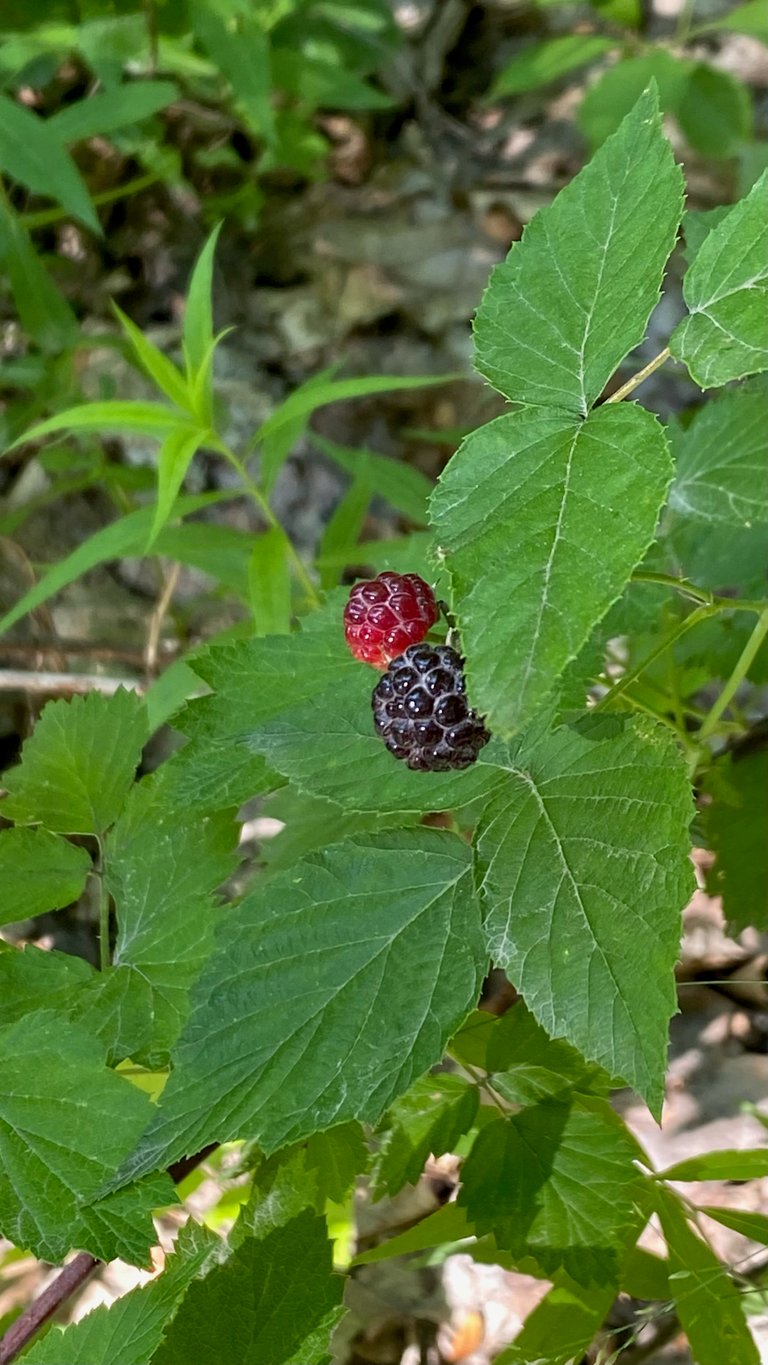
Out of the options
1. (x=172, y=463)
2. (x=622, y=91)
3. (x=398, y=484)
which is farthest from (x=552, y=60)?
(x=172, y=463)

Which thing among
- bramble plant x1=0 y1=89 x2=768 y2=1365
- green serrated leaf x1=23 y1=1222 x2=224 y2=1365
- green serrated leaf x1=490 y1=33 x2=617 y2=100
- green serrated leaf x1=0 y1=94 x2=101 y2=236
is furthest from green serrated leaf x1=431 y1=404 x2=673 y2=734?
green serrated leaf x1=490 y1=33 x2=617 y2=100

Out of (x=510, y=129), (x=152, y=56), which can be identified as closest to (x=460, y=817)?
(x=152, y=56)

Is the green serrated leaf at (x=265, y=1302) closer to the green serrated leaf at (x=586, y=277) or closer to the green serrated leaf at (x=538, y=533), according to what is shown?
the green serrated leaf at (x=538, y=533)

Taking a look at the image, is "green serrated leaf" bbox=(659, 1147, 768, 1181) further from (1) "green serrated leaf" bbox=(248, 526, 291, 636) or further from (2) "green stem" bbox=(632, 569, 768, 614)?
(1) "green serrated leaf" bbox=(248, 526, 291, 636)

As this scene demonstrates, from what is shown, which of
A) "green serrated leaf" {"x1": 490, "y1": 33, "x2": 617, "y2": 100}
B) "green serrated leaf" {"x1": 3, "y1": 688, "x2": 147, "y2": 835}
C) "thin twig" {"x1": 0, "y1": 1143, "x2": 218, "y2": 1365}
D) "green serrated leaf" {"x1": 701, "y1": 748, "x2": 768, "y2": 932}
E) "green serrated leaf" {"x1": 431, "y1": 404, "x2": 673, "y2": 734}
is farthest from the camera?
"green serrated leaf" {"x1": 490, "y1": 33, "x2": 617, "y2": 100}

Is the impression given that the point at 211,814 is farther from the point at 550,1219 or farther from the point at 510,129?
the point at 510,129
